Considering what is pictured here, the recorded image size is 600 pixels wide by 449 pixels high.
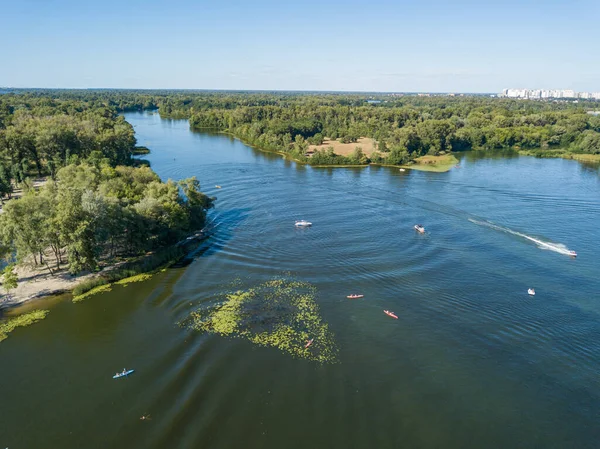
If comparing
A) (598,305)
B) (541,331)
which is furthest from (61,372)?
(598,305)

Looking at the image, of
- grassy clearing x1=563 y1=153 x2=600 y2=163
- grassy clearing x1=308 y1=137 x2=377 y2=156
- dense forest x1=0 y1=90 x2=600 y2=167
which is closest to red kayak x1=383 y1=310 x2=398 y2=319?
dense forest x1=0 y1=90 x2=600 y2=167

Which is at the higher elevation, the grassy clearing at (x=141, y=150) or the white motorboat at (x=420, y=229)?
the grassy clearing at (x=141, y=150)

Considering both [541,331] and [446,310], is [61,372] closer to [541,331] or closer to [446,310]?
[446,310]

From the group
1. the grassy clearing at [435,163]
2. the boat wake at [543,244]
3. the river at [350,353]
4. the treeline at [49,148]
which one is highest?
the treeline at [49,148]

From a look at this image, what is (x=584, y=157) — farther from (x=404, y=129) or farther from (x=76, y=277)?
(x=76, y=277)

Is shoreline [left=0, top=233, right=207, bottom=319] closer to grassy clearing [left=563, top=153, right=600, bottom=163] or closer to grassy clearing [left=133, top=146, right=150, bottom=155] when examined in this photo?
grassy clearing [left=133, top=146, right=150, bottom=155]

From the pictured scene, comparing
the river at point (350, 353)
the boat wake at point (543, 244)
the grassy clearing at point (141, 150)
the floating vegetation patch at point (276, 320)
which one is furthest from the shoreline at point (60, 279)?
the grassy clearing at point (141, 150)

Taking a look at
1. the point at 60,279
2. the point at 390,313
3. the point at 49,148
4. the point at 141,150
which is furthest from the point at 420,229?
the point at 141,150

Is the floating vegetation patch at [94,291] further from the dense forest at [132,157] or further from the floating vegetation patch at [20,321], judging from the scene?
the floating vegetation patch at [20,321]
